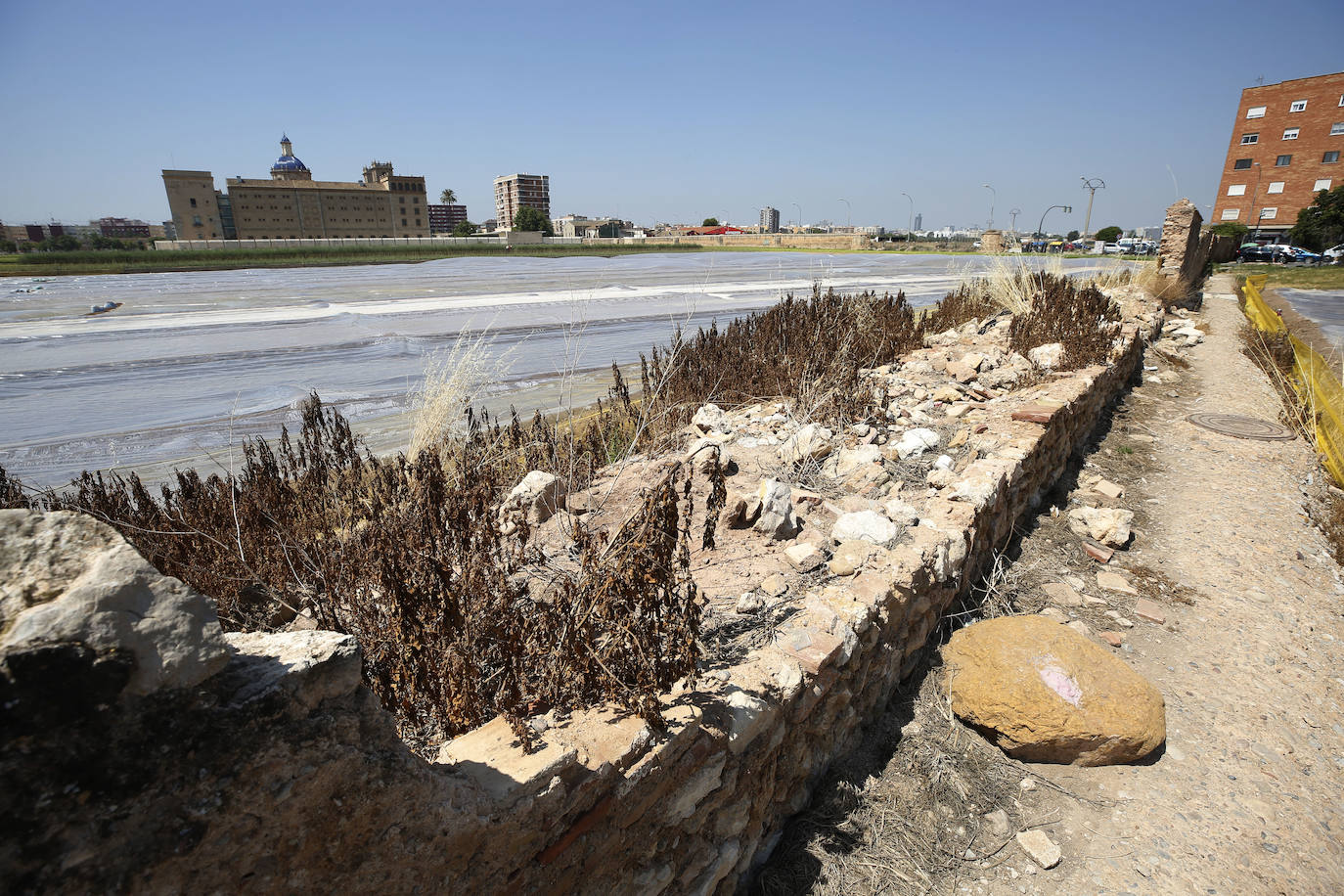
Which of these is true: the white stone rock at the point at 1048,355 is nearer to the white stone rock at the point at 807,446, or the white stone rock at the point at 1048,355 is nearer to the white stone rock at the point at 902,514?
the white stone rock at the point at 807,446

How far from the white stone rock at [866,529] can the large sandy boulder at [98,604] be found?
2.58 metres

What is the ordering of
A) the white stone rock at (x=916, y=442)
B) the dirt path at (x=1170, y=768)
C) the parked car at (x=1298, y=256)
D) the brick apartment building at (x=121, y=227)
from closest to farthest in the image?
1. the dirt path at (x=1170, y=768)
2. the white stone rock at (x=916, y=442)
3. the parked car at (x=1298, y=256)
4. the brick apartment building at (x=121, y=227)

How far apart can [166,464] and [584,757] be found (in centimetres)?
447

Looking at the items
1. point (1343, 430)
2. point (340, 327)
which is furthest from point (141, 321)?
point (1343, 430)

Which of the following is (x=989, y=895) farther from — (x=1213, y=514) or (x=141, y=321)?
(x=141, y=321)

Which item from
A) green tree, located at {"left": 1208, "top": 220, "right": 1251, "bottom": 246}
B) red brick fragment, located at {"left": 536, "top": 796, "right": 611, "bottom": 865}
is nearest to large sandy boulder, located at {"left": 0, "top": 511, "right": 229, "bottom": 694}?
red brick fragment, located at {"left": 536, "top": 796, "right": 611, "bottom": 865}

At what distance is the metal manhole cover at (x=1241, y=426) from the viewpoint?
→ 643 centimetres

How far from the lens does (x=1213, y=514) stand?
483cm

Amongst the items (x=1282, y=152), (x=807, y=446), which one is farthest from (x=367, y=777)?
(x=1282, y=152)

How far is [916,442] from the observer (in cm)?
435

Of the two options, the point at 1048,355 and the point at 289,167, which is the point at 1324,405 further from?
the point at 289,167

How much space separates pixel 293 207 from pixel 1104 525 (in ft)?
278

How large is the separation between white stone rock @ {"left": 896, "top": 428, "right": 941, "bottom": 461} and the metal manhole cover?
440 centimetres

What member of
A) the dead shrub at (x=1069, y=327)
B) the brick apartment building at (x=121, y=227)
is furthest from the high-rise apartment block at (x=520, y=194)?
the dead shrub at (x=1069, y=327)
